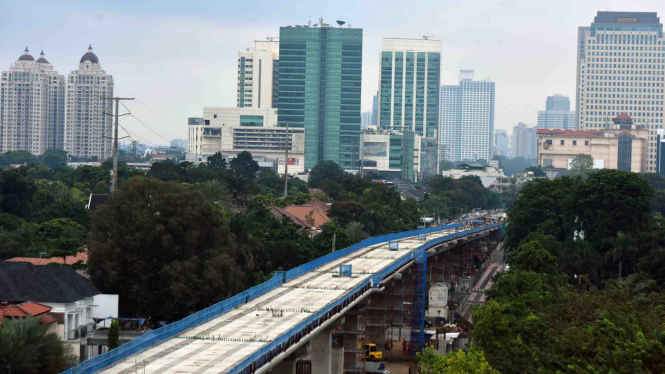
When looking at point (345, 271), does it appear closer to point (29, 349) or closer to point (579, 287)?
point (579, 287)

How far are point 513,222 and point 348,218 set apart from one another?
19788 mm

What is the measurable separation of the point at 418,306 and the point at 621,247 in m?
17.6

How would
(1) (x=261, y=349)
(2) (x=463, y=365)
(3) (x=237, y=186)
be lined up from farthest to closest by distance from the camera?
(3) (x=237, y=186), (2) (x=463, y=365), (1) (x=261, y=349)

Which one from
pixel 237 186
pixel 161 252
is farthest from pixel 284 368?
pixel 237 186

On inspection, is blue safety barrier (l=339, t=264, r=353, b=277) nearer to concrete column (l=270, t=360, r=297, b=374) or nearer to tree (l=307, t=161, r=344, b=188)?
concrete column (l=270, t=360, r=297, b=374)

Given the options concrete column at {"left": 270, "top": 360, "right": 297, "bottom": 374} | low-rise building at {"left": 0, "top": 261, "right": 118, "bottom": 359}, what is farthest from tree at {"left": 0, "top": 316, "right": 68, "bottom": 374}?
concrete column at {"left": 270, "top": 360, "right": 297, "bottom": 374}

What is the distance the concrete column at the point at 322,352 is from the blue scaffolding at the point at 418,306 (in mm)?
17589

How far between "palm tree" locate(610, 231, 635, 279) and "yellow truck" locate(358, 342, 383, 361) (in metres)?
21.8

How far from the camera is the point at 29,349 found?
3678 cm

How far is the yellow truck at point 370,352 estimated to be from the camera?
193 feet

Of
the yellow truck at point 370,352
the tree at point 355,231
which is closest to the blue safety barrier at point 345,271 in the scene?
the yellow truck at point 370,352

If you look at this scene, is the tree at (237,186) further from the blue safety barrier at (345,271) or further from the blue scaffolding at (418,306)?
the blue safety barrier at (345,271)

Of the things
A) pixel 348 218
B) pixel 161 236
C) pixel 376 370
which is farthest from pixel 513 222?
pixel 161 236

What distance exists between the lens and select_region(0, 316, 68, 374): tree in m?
35.9
